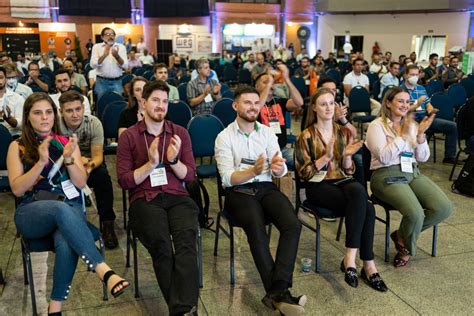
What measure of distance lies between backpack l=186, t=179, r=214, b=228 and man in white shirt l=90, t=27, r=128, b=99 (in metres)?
3.11

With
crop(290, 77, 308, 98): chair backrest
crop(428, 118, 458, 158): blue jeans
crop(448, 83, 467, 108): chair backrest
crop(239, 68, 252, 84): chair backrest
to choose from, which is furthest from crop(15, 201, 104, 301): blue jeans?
crop(239, 68, 252, 84): chair backrest

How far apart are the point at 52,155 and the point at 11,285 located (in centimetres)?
97

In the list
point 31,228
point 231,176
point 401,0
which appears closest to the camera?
point 31,228

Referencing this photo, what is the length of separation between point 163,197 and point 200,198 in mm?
790

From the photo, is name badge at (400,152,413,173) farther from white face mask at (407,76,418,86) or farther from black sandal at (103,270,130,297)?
white face mask at (407,76,418,86)

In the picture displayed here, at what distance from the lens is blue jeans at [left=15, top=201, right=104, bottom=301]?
2404 mm

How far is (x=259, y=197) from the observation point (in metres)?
2.95

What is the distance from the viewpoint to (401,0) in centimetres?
1902

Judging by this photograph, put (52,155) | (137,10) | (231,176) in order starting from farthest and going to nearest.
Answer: (137,10) → (231,176) → (52,155)

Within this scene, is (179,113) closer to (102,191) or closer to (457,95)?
(102,191)

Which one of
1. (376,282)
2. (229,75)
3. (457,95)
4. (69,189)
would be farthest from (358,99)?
(229,75)

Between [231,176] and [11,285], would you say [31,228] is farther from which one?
[231,176]

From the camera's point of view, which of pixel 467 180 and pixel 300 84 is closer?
pixel 467 180

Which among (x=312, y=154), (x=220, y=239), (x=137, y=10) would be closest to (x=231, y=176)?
(x=312, y=154)
